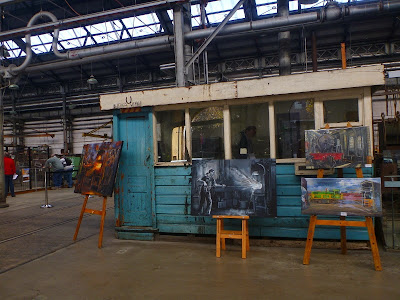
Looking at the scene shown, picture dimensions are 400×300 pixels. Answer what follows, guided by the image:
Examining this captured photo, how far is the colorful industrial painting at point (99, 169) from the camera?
5477 mm

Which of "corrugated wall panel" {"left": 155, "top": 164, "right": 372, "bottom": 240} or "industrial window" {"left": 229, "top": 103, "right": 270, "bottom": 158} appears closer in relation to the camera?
"corrugated wall panel" {"left": 155, "top": 164, "right": 372, "bottom": 240}

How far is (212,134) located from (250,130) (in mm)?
701

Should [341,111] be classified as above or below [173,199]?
above

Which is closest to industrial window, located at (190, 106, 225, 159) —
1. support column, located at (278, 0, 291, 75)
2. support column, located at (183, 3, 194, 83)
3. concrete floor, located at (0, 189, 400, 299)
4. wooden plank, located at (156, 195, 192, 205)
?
wooden plank, located at (156, 195, 192, 205)

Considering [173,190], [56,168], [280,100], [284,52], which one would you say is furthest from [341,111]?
[56,168]

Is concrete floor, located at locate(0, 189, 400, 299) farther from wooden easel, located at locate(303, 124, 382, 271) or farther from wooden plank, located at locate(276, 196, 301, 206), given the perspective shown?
wooden plank, located at locate(276, 196, 301, 206)

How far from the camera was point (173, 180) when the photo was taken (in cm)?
569

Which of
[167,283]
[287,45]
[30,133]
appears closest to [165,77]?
[287,45]

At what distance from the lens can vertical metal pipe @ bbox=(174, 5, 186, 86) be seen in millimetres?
10508

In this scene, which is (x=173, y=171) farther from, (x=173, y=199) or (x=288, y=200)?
(x=288, y=200)

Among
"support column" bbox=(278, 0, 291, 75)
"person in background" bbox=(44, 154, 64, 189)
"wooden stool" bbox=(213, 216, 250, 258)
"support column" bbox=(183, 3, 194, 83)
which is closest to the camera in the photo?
"wooden stool" bbox=(213, 216, 250, 258)

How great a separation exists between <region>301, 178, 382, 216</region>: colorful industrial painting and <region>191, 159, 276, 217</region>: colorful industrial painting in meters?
0.60

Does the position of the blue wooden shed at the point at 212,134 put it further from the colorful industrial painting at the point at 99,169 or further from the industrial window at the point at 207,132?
the colorful industrial painting at the point at 99,169

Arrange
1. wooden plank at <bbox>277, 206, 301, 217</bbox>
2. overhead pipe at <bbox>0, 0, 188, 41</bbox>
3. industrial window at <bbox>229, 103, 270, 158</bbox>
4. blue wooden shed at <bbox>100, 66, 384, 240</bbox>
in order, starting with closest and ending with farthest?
blue wooden shed at <bbox>100, 66, 384, 240</bbox> < wooden plank at <bbox>277, 206, 301, 217</bbox> < industrial window at <bbox>229, 103, 270, 158</bbox> < overhead pipe at <bbox>0, 0, 188, 41</bbox>
